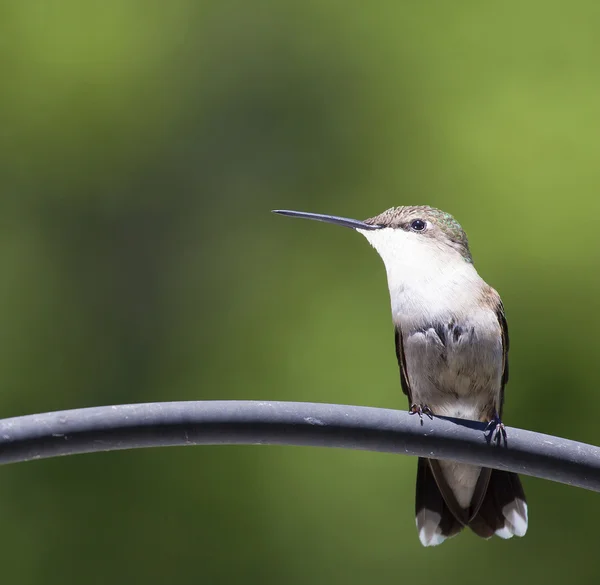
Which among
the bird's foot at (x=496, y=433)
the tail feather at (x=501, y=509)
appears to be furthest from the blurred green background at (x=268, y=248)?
the bird's foot at (x=496, y=433)

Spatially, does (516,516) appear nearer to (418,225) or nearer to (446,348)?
(446,348)

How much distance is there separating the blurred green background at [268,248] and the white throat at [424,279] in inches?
58.9

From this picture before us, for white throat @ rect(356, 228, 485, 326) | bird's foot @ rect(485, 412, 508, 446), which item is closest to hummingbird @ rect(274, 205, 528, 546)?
white throat @ rect(356, 228, 485, 326)

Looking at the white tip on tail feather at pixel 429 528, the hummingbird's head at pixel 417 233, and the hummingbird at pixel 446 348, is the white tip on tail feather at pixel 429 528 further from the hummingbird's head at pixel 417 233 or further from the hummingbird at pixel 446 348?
the hummingbird's head at pixel 417 233

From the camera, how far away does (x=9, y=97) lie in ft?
11.5

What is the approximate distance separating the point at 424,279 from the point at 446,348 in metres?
0.13

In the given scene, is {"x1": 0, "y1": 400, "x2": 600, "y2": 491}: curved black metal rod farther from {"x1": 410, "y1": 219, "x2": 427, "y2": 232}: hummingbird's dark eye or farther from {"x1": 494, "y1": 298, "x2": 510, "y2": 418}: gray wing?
{"x1": 410, "y1": 219, "x2": 427, "y2": 232}: hummingbird's dark eye

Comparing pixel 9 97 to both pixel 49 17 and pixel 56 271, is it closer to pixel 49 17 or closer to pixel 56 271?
pixel 49 17

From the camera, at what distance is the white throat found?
5.09ft

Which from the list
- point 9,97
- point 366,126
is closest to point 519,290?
point 366,126

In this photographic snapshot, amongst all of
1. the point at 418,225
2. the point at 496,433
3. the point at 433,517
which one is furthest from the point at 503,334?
the point at 496,433

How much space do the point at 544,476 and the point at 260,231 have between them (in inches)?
97.8

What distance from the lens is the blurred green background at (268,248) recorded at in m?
3.12

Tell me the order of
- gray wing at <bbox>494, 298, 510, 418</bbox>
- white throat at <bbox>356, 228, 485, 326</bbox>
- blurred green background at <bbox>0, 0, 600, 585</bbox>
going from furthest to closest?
1. blurred green background at <bbox>0, 0, 600, 585</bbox>
2. gray wing at <bbox>494, 298, 510, 418</bbox>
3. white throat at <bbox>356, 228, 485, 326</bbox>
